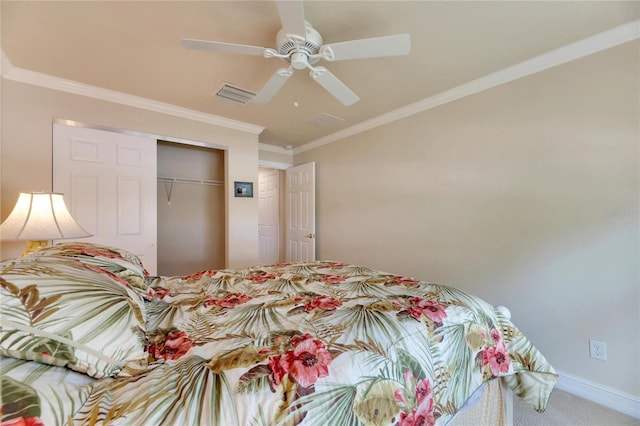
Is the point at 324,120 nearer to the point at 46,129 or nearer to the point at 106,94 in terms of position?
the point at 106,94

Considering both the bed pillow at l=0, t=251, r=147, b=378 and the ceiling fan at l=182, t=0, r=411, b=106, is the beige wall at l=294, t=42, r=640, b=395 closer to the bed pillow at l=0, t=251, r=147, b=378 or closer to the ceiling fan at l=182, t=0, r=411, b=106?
the ceiling fan at l=182, t=0, r=411, b=106

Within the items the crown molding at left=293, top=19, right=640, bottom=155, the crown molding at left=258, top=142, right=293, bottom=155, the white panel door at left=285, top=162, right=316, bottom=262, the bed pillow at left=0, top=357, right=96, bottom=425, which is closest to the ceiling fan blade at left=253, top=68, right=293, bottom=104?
the crown molding at left=293, top=19, right=640, bottom=155

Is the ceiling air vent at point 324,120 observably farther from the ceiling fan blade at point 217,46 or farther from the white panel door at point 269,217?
Result: the white panel door at point 269,217

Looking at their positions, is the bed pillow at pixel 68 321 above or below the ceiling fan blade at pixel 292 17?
below

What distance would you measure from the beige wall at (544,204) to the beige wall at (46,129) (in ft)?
7.39

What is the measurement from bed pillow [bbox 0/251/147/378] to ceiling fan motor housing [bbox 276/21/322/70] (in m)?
1.54

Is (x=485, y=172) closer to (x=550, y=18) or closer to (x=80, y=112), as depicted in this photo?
(x=550, y=18)

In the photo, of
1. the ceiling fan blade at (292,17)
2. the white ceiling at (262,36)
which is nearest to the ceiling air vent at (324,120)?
the white ceiling at (262,36)

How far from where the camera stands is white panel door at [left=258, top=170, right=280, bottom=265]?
4.99 metres

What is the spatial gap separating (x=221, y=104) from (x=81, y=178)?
5.01ft

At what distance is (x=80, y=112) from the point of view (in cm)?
241

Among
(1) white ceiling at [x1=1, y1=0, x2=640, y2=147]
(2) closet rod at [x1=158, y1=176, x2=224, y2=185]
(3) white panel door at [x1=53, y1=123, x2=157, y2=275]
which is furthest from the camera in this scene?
(2) closet rod at [x1=158, y1=176, x2=224, y2=185]

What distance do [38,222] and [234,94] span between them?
181 centimetres

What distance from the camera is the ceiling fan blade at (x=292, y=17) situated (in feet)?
3.95
